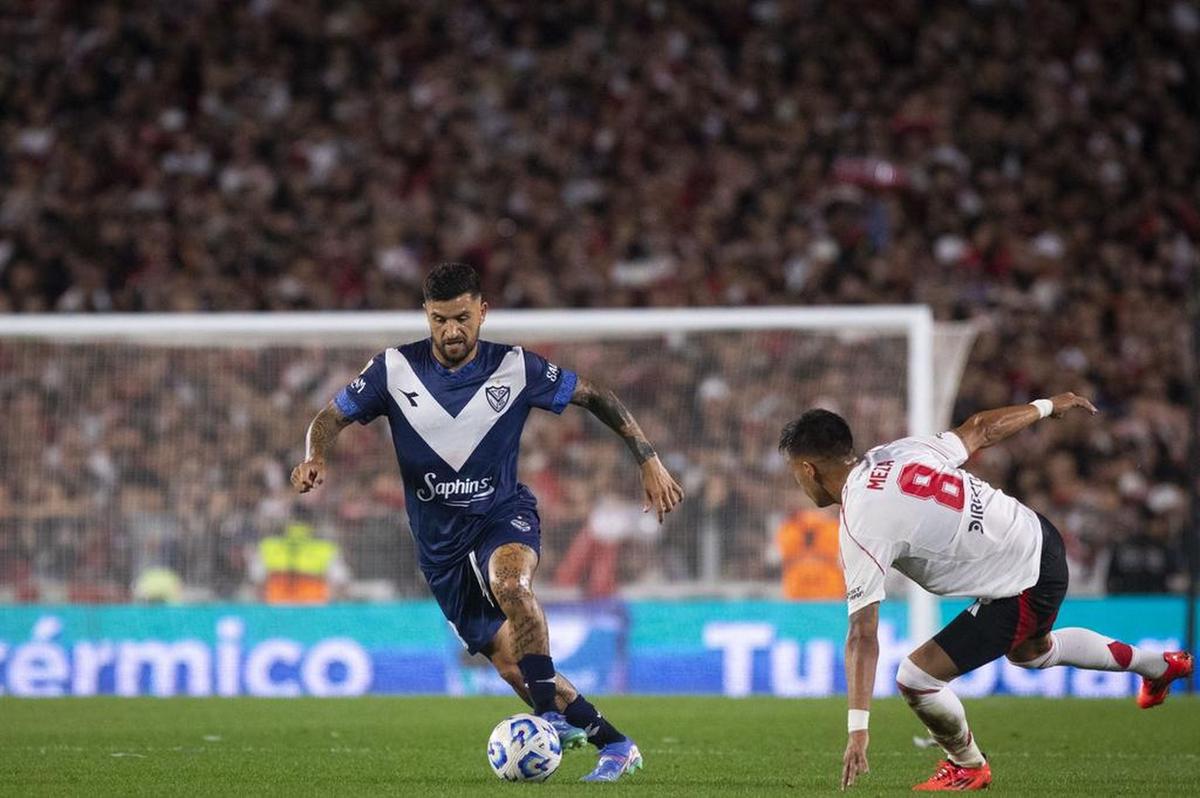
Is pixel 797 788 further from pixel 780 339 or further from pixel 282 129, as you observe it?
pixel 282 129

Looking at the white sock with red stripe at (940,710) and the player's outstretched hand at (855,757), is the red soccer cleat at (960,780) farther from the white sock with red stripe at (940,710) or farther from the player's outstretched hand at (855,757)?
the player's outstretched hand at (855,757)

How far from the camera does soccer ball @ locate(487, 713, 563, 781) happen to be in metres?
8.00

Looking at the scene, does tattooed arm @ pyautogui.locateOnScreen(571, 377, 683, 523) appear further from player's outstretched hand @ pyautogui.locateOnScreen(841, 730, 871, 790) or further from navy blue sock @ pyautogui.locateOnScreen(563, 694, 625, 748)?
player's outstretched hand @ pyautogui.locateOnScreen(841, 730, 871, 790)

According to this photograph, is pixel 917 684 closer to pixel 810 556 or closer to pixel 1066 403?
pixel 1066 403

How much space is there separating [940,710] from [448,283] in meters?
2.84

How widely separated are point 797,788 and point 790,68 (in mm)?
16660

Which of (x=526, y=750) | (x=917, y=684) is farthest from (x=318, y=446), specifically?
(x=917, y=684)

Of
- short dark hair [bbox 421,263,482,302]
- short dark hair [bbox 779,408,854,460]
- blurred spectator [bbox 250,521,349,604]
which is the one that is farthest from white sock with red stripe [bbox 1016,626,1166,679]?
blurred spectator [bbox 250,521,349,604]

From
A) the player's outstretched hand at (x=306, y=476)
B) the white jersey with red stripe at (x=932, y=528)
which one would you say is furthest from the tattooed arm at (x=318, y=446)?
the white jersey with red stripe at (x=932, y=528)

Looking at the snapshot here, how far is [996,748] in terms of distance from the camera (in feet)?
34.1

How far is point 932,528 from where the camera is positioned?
7.64 m

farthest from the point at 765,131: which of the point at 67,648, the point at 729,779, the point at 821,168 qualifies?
the point at 729,779

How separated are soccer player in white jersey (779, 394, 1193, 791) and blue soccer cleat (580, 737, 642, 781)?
1.11 metres

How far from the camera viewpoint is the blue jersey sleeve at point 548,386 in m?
8.92
